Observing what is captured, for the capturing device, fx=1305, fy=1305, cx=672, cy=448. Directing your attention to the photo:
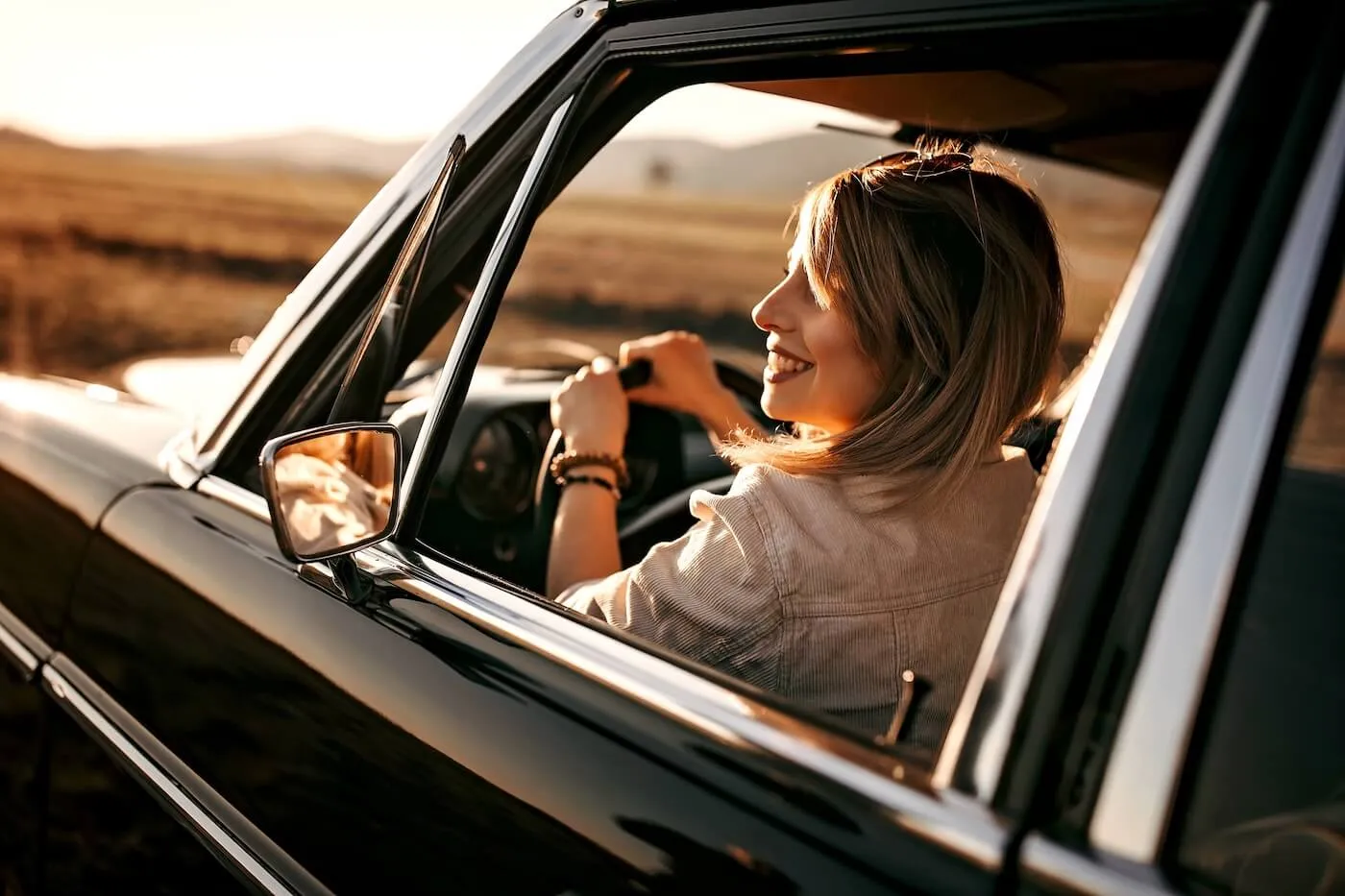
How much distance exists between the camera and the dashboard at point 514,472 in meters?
2.54

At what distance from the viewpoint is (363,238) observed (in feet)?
6.38

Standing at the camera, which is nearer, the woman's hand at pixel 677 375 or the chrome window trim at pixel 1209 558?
the chrome window trim at pixel 1209 558

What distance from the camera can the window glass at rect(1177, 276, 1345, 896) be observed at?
2.99 feet

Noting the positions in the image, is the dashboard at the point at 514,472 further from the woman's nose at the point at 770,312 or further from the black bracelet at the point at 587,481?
the woman's nose at the point at 770,312

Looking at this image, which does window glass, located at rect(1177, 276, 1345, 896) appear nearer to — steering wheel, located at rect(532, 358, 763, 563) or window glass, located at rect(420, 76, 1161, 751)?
window glass, located at rect(420, 76, 1161, 751)

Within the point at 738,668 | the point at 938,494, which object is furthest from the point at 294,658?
the point at 938,494

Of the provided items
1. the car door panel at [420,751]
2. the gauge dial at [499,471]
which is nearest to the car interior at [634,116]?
the gauge dial at [499,471]

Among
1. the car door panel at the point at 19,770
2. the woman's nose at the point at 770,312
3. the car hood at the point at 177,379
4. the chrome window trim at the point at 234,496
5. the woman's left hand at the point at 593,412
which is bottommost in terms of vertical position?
the car door panel at the point at 19,770

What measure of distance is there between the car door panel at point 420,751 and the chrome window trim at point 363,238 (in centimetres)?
15

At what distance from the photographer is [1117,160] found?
2.13m

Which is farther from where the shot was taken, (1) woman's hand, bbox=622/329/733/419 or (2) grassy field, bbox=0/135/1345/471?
(2) grassy field, bbox=0/135/1345/471

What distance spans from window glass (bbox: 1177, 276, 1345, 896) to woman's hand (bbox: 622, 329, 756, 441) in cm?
162

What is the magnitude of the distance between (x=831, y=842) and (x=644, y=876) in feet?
0.62

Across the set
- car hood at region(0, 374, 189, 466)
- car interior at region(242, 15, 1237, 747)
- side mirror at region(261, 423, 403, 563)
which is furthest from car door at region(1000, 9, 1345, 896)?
car hood at region(0, 374, 189, 466)
